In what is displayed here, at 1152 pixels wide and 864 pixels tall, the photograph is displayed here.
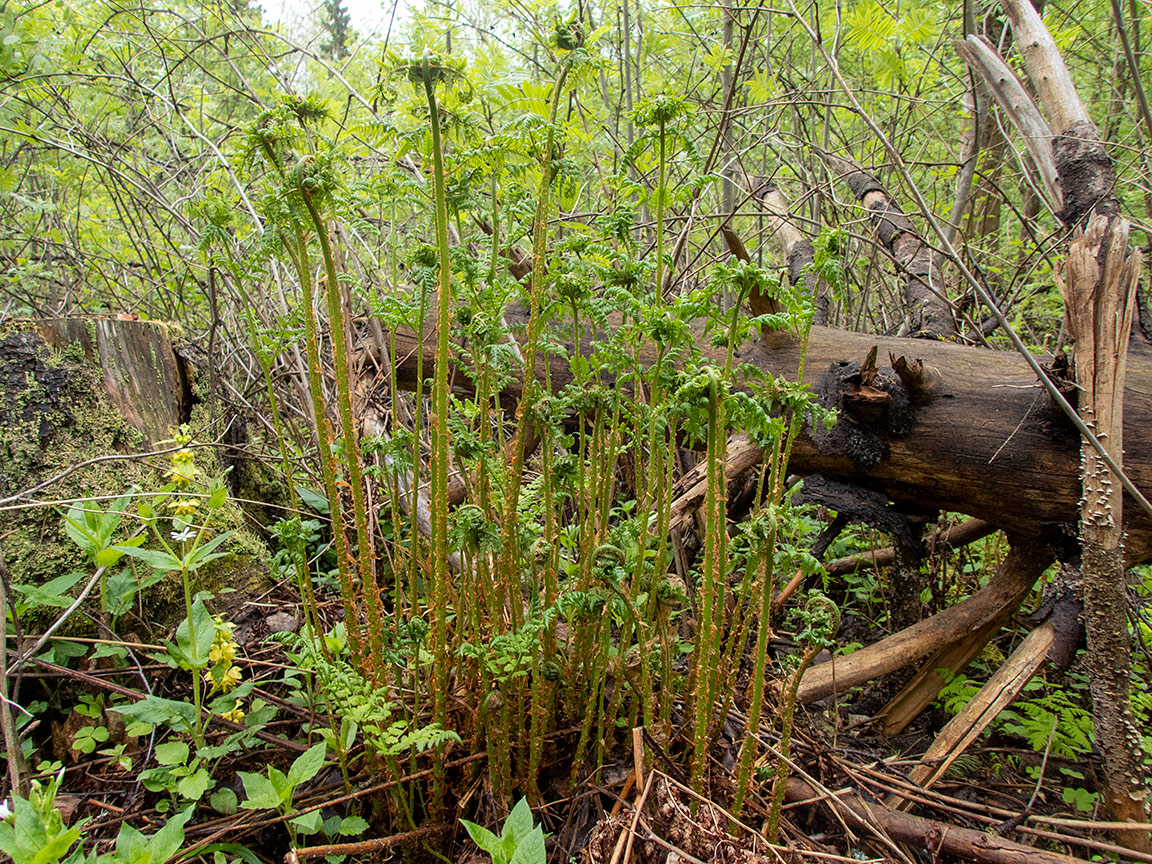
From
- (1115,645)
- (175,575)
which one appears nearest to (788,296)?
(1115,645)

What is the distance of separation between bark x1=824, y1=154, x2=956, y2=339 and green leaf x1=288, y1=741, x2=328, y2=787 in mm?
3195

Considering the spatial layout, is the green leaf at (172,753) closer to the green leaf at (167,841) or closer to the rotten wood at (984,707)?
the green leaf at (167,841)

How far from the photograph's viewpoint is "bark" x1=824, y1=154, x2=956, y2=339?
341 cm

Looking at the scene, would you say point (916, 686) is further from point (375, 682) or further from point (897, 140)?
point (897, 140)

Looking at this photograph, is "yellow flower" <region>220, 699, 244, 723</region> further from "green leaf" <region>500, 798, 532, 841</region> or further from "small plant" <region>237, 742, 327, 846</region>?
"green leaf" <region>500, 798, 532, 841</region>

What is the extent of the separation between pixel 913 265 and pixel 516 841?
141 inches

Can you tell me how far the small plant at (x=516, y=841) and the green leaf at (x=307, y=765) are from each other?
1.50 feet

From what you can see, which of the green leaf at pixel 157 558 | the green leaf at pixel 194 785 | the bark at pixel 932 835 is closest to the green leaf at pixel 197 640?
the green leaf at pixel 157 558

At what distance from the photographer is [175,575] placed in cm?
237

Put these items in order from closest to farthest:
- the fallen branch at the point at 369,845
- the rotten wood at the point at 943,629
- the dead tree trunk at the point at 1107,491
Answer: the fallen branch at the point at 369,845
the dead tree trunk at the point at 1107,491
the rotten wood at the point at 943,629

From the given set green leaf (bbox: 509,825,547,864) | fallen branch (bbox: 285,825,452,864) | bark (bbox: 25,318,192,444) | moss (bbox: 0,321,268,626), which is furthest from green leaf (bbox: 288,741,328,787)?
bark (bbox: 25,318,192,444)

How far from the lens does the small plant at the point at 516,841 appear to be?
1.25 m

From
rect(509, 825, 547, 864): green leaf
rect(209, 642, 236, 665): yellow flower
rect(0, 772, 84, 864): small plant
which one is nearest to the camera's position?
rect(0, 772, 84, 864): small plant

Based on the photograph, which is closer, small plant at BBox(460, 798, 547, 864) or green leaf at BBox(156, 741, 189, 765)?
small plant at BBox(460, 798, 547, 864)
